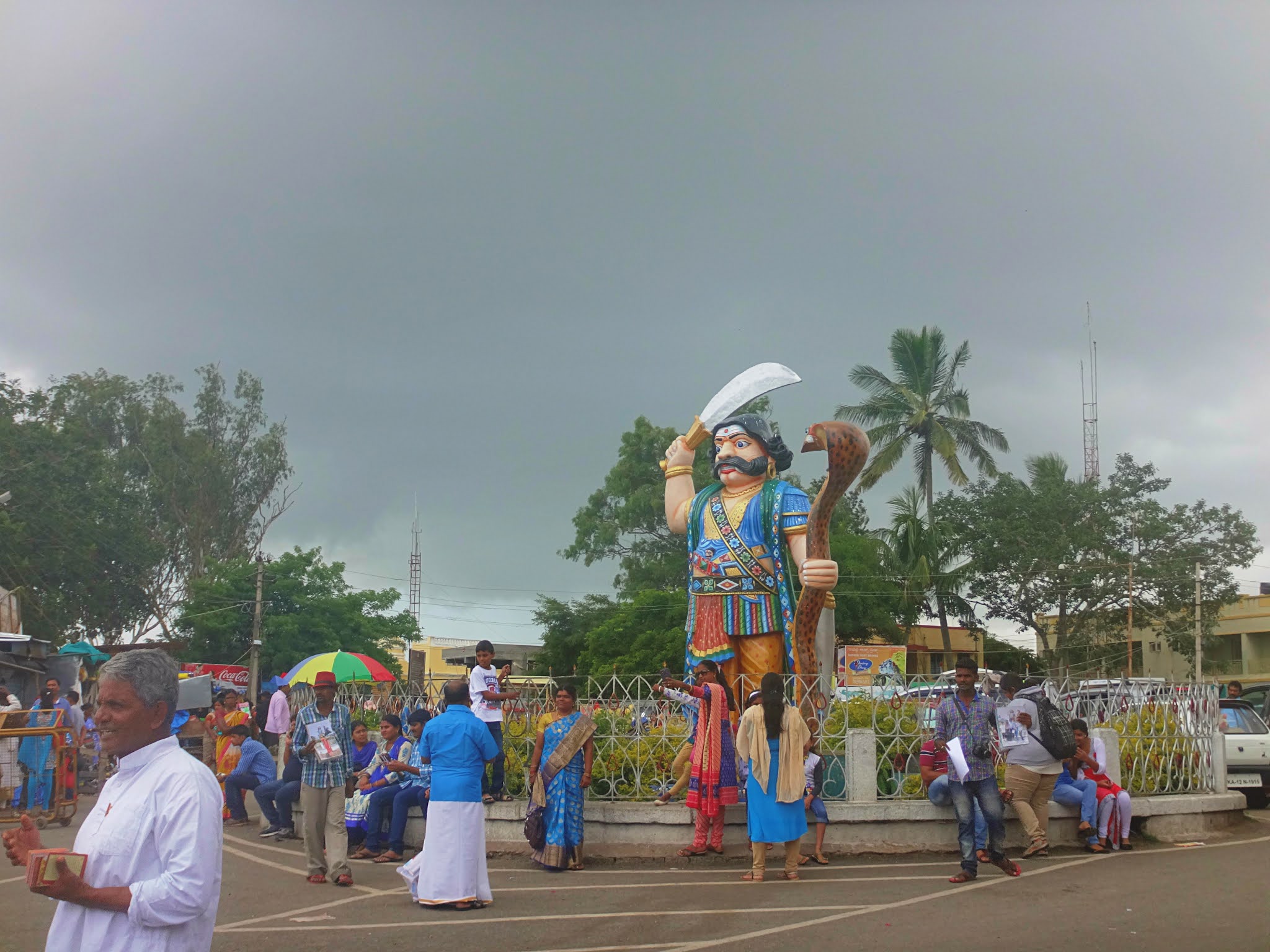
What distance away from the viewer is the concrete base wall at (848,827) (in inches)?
375

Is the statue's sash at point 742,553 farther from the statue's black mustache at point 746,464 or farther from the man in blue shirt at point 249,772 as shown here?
the man in blue shirt at point 249,772

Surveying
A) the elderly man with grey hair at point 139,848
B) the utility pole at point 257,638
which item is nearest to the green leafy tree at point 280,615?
the utility pole at point 257,638

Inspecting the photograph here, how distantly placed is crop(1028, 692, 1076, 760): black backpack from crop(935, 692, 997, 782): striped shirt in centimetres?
43

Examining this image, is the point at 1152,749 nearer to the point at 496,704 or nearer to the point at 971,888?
the point at 971,888

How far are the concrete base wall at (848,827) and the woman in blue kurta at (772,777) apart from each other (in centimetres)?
115

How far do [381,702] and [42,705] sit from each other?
33.4 ft

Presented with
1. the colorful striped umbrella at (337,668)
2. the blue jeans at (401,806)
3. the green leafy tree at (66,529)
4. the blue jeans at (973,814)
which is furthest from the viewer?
the green leafy tree at (66,529)

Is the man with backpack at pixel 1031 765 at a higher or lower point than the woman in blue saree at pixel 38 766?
higher

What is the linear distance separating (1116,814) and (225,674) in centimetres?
2352

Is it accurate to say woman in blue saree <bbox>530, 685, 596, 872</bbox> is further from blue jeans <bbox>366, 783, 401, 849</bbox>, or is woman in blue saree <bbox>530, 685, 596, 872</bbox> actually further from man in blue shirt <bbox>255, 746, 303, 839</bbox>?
man in blue shirt <bbox>255, 746, 303, 839</bbox>

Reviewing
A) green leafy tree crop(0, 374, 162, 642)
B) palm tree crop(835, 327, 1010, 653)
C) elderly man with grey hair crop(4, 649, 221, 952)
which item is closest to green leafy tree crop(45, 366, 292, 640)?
green leafy tree crop(0, 374, 162, 642)

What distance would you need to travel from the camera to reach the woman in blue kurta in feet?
27.4

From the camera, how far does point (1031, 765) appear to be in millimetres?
8859

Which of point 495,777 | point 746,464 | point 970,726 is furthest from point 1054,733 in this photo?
point 495,777
